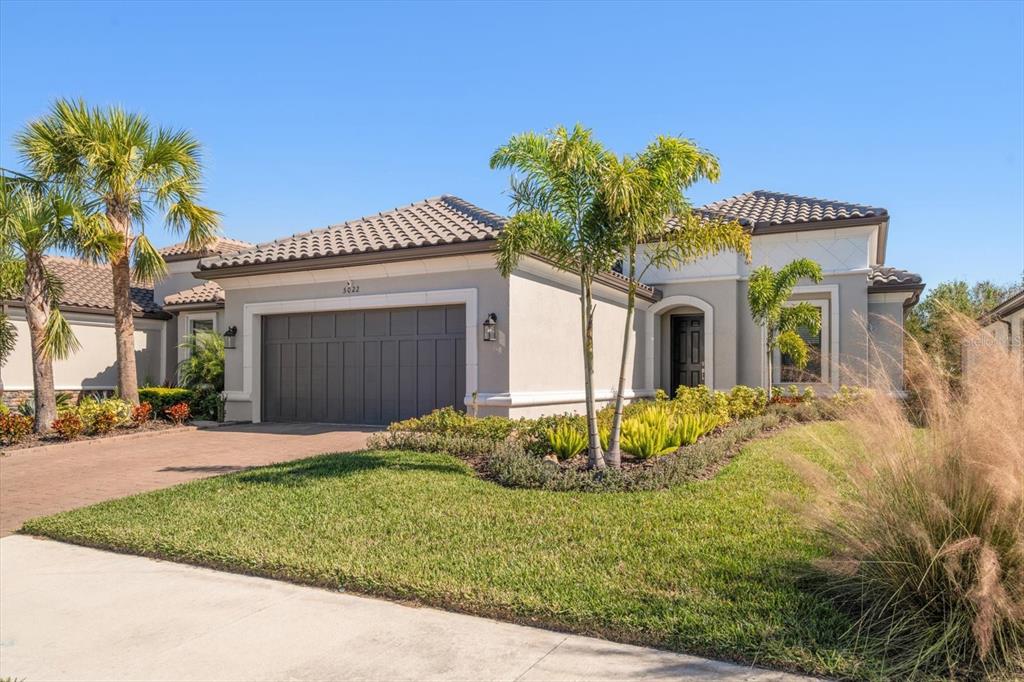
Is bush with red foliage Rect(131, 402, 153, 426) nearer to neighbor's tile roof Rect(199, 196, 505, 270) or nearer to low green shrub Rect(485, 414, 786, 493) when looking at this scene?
neighbor's tile roof Rect(199, 196, 505, 270)

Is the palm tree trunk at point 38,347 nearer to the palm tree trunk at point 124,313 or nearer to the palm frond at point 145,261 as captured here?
the palm tree trunk at point 124,313

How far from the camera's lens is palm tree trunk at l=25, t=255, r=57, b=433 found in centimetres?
1352

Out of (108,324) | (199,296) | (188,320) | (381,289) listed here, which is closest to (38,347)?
(381,289)

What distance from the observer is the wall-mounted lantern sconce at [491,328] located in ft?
39.9

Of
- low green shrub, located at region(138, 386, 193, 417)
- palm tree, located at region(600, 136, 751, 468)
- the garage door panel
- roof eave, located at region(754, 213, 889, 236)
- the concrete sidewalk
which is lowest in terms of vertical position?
the concrete sidewalk

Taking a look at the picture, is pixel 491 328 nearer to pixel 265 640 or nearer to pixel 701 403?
pixel 701 403

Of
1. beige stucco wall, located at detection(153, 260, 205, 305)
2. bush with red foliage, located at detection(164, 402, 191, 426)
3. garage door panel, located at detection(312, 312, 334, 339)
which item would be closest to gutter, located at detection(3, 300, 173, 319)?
beige stucco wall, located at detection(153, 260, 205, 305)

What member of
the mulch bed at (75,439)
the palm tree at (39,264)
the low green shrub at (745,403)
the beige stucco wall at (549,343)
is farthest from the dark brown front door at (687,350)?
the palm tree at (39,264)

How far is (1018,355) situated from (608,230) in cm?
503

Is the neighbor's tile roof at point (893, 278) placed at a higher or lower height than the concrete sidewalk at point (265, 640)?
higher

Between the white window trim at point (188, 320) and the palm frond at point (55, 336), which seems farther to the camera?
the white window trim at point (188, 320)

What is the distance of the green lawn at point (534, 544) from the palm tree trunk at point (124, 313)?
281 inches

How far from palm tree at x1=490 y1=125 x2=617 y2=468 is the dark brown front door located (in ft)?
36.9

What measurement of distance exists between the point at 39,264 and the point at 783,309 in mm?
16284
